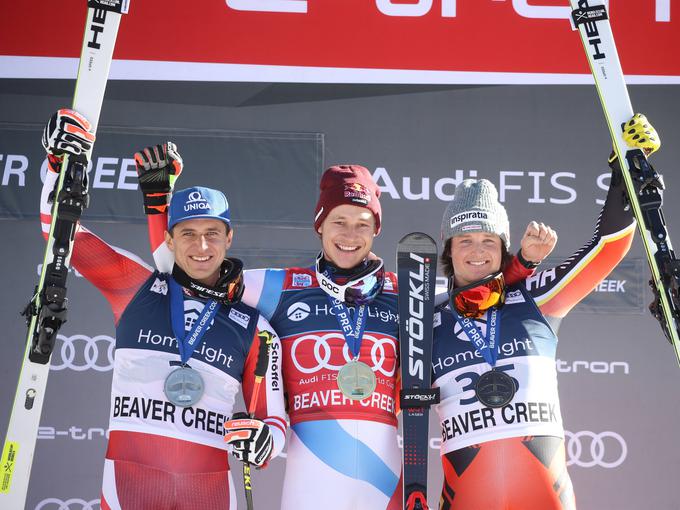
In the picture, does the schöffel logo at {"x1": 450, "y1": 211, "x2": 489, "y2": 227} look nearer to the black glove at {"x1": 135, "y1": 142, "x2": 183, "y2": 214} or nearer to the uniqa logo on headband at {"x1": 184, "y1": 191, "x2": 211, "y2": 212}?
the uniqa logo on headband at {"x1": 184, "y1": 191, "x2": 211, "y2": 212}

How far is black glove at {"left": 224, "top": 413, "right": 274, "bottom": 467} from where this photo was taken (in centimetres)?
265

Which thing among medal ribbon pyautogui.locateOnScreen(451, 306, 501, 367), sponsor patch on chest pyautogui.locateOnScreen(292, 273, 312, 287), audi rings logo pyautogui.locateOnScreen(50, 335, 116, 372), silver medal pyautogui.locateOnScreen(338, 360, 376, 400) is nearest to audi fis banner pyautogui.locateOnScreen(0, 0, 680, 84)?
audi rings logo pyautogui.locateOnScreen(50, 335, 116, 372)

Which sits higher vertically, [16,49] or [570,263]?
[16,49]

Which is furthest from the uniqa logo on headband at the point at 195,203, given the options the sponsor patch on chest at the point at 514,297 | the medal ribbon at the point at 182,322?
the sponsor patch on chest at the point at 514,297

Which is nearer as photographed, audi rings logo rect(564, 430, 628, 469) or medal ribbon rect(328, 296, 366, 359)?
medal ribbon rect(328, 296, 366, 359)

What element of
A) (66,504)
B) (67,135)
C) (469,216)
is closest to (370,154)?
(469,216)

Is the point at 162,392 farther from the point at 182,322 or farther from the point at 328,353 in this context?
the point at 328,353

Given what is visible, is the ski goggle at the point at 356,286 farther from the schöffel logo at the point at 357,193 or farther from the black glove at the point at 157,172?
the black glove at the point at 157,172

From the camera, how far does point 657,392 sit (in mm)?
4523

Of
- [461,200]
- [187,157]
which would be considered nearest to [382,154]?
[187,157]

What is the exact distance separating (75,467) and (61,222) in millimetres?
1940

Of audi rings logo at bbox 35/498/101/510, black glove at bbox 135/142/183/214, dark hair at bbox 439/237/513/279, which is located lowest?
audi rings logo at bbox 35/498/101/510

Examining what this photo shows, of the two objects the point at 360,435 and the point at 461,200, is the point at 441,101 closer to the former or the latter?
the point at 461,200

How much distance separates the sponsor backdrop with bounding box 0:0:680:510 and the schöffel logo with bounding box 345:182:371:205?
1428 millimetres
